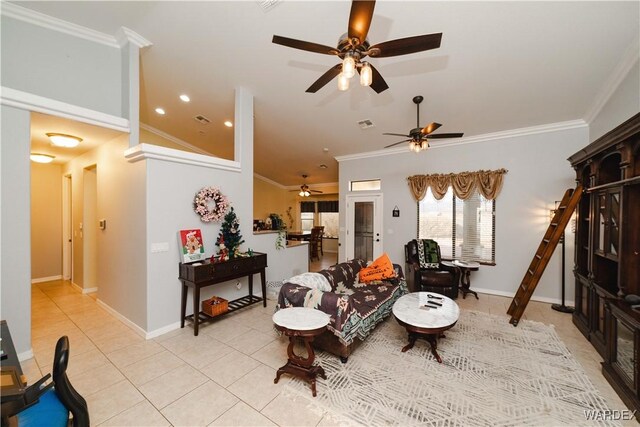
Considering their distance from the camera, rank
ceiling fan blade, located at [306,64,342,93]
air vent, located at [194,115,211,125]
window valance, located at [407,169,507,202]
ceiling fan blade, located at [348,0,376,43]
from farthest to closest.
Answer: air vent, located at [194,115,211,125] < window valance, located at [407,169,507,202] < ceiling fan blade, located at [306,64,342,93] < ceiling fan blade, located at [348,0,376,43]

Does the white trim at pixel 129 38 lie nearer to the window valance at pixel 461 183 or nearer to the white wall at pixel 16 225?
the white wall at pixel 16 225

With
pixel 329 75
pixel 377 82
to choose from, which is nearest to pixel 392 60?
pixel 377 82

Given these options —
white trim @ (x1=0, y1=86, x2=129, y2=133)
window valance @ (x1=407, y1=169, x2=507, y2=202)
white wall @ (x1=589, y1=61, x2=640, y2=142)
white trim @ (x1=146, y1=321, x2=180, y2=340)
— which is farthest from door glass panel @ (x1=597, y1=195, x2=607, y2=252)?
white trim @ (x1=0, y1=86, x2=129, y2=133)

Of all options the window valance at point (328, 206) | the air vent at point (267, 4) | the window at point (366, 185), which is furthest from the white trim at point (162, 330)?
the window valance at point (328, 206)

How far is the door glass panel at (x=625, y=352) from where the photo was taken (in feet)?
6.59

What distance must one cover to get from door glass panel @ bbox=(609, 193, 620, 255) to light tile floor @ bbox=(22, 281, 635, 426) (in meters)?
1.18

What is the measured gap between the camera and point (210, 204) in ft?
11.9

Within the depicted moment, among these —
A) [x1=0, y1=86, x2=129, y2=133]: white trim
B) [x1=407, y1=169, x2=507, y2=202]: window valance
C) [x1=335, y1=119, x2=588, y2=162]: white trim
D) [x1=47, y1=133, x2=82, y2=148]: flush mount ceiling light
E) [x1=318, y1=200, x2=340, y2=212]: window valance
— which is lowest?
[x1=318, y1=200, x2=340, y2=212]: window valance

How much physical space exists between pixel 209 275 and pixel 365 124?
3.75 m

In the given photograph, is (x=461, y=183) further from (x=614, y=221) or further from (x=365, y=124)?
(x=614, y=221)

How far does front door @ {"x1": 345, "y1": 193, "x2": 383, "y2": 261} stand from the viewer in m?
5.95

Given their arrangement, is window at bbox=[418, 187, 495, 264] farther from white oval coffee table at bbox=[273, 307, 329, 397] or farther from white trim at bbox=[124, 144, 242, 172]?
white trim at bbox=[124, 144, 242, 172]

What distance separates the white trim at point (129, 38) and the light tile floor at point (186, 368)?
12.5ft

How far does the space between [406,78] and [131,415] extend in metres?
4.57
